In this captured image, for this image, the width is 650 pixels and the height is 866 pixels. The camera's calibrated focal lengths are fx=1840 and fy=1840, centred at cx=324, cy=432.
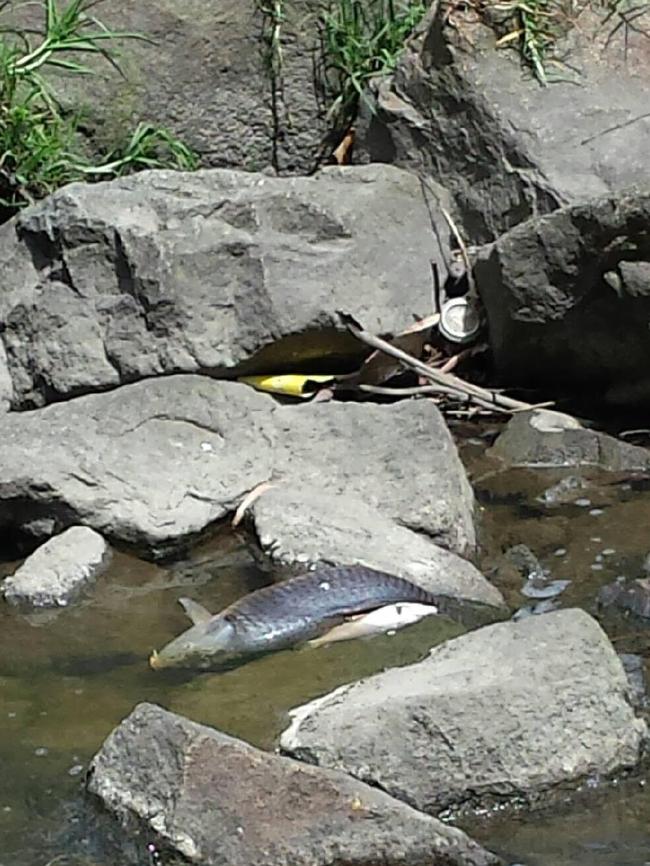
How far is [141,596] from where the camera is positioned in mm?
3859

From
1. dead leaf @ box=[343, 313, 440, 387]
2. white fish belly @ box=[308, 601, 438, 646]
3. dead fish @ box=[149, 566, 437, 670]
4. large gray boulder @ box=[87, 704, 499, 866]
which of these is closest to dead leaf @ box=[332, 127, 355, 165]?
dead leaf @ box=[343, 313, 440, 387]

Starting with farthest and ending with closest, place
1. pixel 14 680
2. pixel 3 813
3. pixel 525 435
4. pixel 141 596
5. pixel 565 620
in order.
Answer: pixel 525 435, pixel 141 596, pixel 14 680, pixel 565 620, pixel 3 813

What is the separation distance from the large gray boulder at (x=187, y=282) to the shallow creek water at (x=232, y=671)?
545 millimetres

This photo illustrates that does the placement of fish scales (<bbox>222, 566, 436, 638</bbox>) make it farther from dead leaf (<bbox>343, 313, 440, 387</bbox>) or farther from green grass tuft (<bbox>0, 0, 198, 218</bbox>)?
green grass tuft (<bbox>0, 0, 198, 218</bbox>)

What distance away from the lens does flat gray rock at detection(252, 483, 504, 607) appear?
376 cm

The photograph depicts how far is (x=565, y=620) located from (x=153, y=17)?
2945 mm

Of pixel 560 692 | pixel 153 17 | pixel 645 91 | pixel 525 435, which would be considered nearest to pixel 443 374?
pixel 525 435

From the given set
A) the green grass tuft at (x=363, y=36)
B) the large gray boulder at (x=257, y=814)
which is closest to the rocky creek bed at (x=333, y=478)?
the large gray boulder at (x=257, y=814)

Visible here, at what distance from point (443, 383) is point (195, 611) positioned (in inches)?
52.6

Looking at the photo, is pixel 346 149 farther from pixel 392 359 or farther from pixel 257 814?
pixel 257 814

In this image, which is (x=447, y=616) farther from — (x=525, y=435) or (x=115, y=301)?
(x=115, y=301)

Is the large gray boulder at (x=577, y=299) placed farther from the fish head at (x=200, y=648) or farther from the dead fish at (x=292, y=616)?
the fish head at (x=200, y=648)

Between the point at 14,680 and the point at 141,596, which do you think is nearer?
the point at 14,680

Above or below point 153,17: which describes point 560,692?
below
